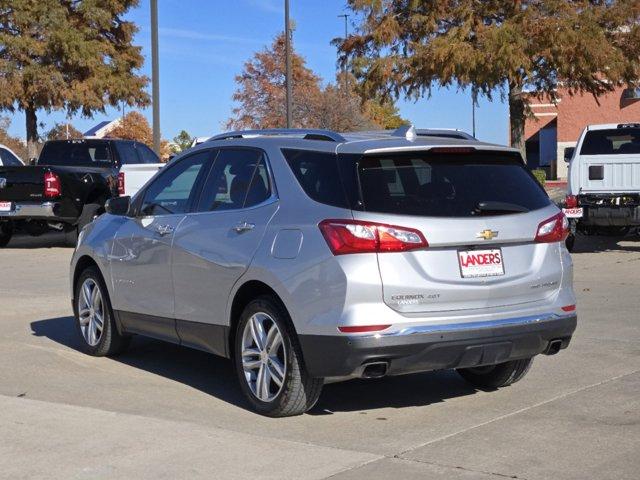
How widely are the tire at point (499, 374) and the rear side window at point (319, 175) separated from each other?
6.38 feet

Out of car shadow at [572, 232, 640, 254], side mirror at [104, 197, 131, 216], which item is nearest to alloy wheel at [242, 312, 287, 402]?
side mirror at [104, 197, 131, 216]

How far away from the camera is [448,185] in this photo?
250 inches

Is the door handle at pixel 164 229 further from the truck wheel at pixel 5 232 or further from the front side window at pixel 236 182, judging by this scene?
the truck wheel at pixel 5 232

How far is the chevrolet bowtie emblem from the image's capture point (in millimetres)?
6188

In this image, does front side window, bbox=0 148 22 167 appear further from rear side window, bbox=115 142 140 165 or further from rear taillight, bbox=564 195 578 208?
rear taillight, bbox=564 195 578 208

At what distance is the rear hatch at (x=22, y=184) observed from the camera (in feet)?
60.8

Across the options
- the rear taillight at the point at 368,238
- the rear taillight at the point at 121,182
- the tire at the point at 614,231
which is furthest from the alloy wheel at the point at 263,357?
the rear taillight at the point at 121,182

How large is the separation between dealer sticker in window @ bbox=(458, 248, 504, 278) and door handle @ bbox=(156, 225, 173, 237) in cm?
233

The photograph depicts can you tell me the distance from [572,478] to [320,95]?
47186 millimetres

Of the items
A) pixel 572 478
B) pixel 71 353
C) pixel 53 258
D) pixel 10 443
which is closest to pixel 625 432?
pixel 572 478

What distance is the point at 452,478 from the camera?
204 inches

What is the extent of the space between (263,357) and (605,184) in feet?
36.7

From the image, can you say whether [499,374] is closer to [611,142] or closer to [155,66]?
[611,142]

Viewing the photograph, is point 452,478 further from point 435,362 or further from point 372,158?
point 372,158
